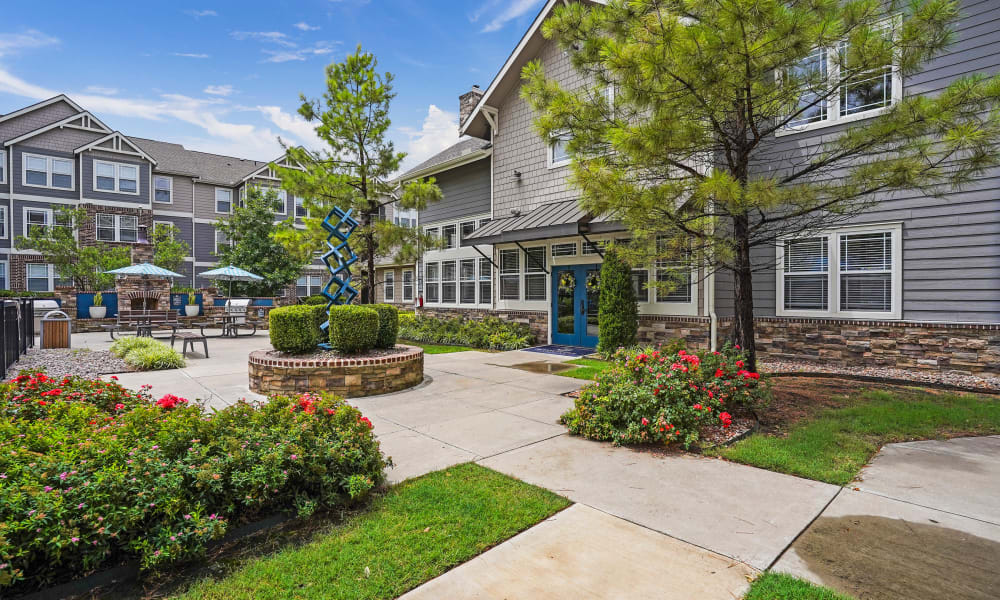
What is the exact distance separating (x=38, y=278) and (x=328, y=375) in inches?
1035

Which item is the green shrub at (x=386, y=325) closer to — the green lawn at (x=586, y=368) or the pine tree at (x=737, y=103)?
the green lawn at (x=586, y=368)

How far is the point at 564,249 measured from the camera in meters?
12.2

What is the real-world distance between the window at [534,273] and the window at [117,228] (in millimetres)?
23226

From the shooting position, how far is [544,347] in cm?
1203

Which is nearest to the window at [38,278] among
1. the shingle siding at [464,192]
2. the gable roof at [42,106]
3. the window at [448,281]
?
the gable roof at [42,106]

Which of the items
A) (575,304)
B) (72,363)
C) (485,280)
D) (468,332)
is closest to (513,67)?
(485,280)

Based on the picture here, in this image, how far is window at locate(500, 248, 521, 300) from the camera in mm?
13445

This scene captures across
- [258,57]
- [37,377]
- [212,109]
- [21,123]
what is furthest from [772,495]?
[21,123]

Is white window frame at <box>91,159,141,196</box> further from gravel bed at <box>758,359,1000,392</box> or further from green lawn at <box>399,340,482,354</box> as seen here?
gravel bed at <box>758,359,1000,392</box>

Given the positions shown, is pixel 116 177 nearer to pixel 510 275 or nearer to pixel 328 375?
pixel 510 275

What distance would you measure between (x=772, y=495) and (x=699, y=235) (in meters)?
3.34

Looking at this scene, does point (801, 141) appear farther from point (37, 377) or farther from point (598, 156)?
point (37, 377)

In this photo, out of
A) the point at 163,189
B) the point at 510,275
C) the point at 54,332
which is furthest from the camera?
the point at 163,189

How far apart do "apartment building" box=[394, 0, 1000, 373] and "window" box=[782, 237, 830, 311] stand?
0.02 metres
